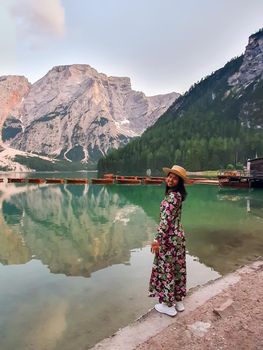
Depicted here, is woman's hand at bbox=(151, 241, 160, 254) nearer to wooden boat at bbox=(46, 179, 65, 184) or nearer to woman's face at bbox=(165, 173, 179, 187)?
woman's face at bbox=(165, 173, 179, 187)

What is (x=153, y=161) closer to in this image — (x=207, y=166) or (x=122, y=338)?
(x=207, y=166)

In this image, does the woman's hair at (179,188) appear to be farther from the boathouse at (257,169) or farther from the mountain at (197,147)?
the mountain at (197,147)

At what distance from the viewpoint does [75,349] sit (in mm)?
7617

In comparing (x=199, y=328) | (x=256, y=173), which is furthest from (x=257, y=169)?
(x=199, y=328)

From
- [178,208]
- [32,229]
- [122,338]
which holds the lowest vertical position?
[32,229]

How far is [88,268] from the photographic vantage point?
48.2ft

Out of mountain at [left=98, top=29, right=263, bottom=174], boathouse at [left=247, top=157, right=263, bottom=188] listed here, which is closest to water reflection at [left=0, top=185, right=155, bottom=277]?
boathouse at [left=247, top=157, right=263, bottom=188]

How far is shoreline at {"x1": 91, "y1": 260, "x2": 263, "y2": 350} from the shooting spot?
21.4 ft

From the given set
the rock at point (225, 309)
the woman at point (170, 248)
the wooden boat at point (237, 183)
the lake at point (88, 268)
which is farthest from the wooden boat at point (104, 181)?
the woman at point (170, 248)

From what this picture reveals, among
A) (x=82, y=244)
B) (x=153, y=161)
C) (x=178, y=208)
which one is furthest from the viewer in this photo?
(x=153, y=161)

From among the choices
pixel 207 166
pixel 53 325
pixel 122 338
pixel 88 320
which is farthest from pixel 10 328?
pixel 207 166

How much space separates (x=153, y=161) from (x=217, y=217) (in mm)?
133672

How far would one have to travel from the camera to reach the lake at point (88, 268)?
881 centimetres

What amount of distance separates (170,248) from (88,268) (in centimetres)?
802
